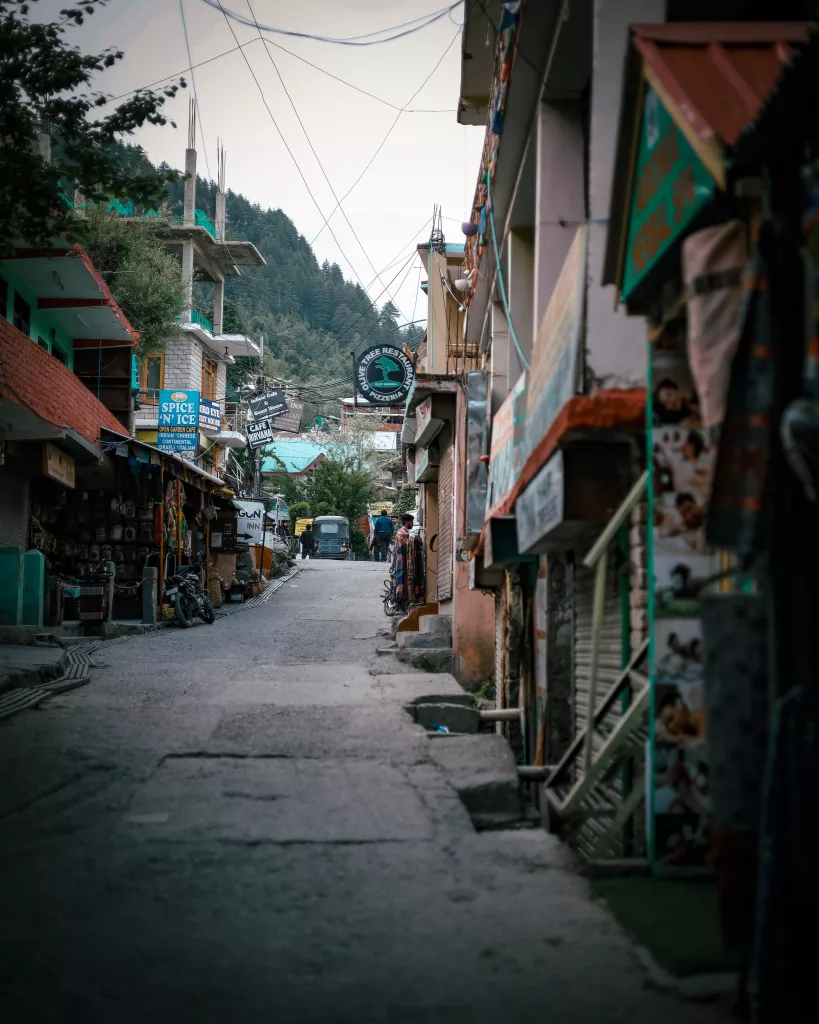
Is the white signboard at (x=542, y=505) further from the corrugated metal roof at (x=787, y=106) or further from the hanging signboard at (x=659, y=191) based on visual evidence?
the corrugated metal roof at (x=787, y=106)

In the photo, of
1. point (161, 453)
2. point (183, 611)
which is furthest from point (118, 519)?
point (183, 611)

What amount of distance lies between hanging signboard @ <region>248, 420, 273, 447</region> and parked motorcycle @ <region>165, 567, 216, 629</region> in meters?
16.5

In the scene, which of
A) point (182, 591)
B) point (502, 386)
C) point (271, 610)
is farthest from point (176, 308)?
point (502, 386)

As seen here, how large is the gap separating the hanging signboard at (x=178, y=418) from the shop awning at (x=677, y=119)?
24587 mm

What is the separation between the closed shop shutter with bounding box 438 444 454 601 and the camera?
51.8 ft

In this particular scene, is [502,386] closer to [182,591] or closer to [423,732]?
[423,732]

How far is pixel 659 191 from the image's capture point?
3770mm

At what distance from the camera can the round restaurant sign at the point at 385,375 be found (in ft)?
70.8

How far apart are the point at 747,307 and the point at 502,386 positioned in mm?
8182

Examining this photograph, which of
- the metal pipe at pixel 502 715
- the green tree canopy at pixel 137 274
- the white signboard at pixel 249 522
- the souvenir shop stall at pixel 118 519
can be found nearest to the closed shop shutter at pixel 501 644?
the metal pipe at pixel 502 715

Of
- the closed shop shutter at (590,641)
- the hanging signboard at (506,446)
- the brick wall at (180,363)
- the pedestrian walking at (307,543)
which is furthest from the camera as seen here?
the pedestrian walking at (307,543)

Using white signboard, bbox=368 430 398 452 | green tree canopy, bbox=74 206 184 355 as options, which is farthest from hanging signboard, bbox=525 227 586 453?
white signboard, bbox=368 430 398 452

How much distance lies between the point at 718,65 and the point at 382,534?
35742mm

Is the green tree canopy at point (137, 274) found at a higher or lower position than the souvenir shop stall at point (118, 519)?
higher
